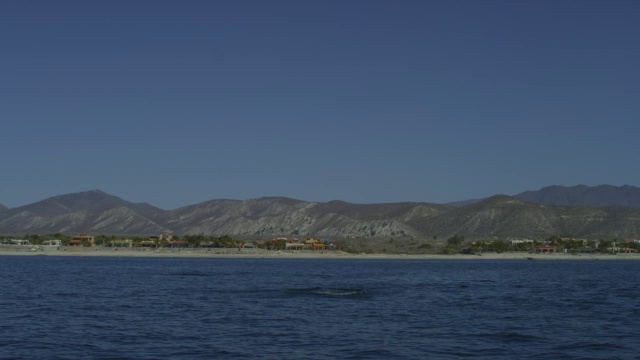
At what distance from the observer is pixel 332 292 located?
76.8 m

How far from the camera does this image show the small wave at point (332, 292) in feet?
243

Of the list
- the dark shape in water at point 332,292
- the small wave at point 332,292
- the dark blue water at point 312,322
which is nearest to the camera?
the dark blue water at point 312,322

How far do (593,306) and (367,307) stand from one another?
19883 mm

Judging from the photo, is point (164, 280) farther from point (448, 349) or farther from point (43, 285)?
point (448, 349)

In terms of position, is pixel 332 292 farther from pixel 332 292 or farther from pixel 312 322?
pixel 312 322

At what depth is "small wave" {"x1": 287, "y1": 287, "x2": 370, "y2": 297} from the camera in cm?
7412

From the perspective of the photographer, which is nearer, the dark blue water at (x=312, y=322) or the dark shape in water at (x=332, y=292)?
the dark blue water at (x=312, y=322)

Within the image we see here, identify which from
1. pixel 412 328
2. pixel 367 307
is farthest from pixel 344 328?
pixel 367 307

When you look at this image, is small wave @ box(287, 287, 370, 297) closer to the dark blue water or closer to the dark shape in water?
the dark shape in water

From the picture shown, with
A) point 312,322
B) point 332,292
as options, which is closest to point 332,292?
point 332,292

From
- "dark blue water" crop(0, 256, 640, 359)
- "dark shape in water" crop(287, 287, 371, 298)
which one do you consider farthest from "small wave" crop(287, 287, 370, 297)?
"dark blue water" crop(0, 256, 640, 359)

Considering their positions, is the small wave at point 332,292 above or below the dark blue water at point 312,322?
above

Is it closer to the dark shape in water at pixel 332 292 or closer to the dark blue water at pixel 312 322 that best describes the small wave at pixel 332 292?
the dark shape in water at pixel 332 292

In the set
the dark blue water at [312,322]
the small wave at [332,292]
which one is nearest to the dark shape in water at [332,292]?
the small wave at [332,292]
